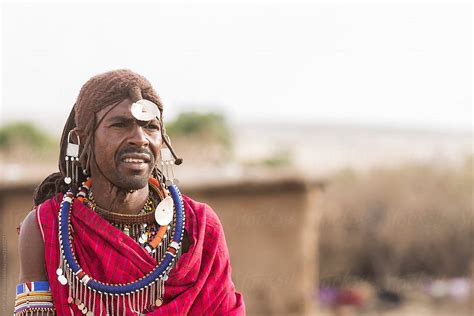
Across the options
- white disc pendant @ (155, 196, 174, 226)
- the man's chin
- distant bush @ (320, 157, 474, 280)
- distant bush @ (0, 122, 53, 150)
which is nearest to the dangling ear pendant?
the man's chin

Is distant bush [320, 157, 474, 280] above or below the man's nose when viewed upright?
below

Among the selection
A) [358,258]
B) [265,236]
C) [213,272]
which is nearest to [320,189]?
[265,236]

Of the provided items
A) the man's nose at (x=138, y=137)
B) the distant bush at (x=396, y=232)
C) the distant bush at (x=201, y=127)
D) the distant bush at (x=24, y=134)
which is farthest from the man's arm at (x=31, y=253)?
the distant bush at (x=396, y=232)

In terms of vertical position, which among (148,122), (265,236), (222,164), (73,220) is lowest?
(265,236)

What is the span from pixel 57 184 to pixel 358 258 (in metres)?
16.6

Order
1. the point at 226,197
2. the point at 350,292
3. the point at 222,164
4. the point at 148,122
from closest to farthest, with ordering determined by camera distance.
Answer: the point at 148,122 < the point at 226,197 < the point at 222,164 < the point at 350,292

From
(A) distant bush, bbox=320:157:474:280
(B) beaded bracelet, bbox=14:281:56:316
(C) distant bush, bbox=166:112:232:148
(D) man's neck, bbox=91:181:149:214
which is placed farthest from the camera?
(A) distant bush, bbox=320:157:474:280

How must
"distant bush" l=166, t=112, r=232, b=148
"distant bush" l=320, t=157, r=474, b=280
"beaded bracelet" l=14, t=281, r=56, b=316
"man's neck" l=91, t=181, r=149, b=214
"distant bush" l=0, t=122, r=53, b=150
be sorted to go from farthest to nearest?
1. "distant bush" l=320, t=157, r=474, b=280
2. "distant bush" l=0, t=122, r=53, b=150
3. "distant bush" l=166, t=112, r=232, b=148
4. "man's neck" l=91, t=181, r=149, b=214
5. "beaded bracelet" l=14, t=281, r=56, b=316

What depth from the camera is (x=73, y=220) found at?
8.56ft

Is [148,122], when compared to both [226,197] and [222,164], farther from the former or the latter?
[222,164]

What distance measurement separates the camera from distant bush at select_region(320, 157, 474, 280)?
18812mm

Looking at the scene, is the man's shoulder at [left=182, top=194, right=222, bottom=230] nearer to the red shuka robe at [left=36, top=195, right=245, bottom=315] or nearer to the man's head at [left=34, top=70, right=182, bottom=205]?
the red shuka robe at [left=36, top=195, right=245, bottom=315]

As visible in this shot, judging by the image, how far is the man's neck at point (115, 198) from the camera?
2.62 m

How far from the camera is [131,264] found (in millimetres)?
2557
